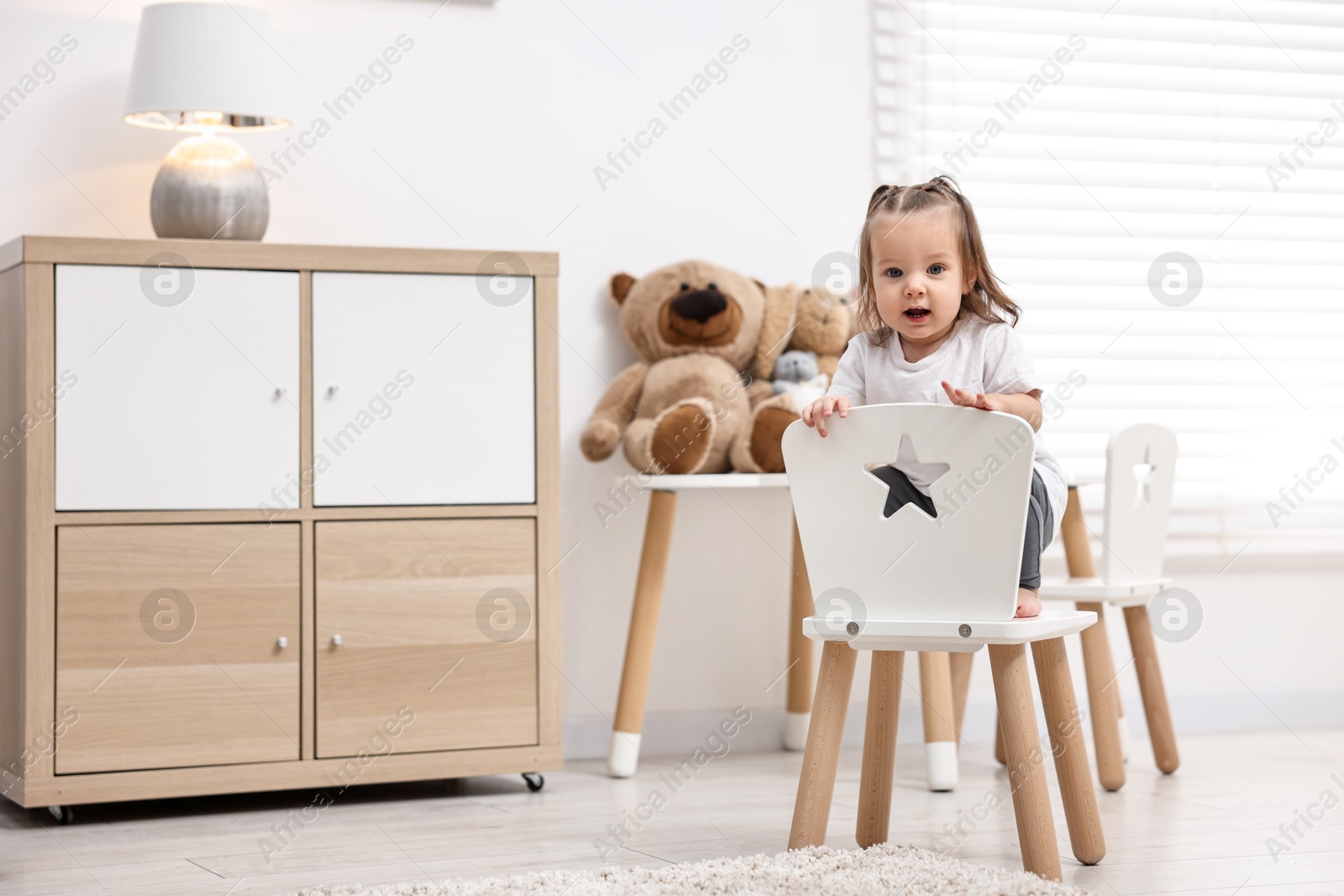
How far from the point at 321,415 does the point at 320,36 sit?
2.48ft

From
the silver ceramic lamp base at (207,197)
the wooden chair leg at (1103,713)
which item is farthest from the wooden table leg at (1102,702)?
the silver ceramic lamp base at (207,197)

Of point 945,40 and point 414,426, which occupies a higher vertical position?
point 945,40

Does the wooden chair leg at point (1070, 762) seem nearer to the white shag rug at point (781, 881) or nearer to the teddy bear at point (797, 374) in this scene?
the white shag rug at point (781, 881)

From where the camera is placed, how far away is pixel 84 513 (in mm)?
1785

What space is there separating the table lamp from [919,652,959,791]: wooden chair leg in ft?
4.13

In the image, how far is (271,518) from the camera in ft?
6.09

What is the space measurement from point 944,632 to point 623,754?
92 cm

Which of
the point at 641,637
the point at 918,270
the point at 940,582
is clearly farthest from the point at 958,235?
the point at 641,637

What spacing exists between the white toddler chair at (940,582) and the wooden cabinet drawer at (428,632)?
2.08 feet

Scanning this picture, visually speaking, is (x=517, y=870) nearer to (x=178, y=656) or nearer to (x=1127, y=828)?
(x=178, y=656)

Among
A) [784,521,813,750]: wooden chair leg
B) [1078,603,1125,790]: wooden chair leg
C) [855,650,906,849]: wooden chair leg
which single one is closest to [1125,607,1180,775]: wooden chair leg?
[1078,603,1125,790]: wooden chair leg

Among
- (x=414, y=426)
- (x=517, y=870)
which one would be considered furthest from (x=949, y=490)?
(x=414, y=426)

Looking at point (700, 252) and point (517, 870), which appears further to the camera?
point (700, 252)

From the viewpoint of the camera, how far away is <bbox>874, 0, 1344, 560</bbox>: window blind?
2.56 metres
